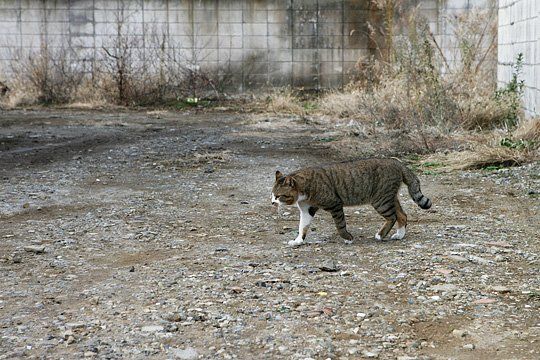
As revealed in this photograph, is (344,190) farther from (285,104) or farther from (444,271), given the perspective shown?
(285,104)

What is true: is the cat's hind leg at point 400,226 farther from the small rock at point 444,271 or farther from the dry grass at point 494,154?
the dry grass at point 494,154

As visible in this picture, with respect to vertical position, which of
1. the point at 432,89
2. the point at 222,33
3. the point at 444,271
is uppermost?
the point at 222,33

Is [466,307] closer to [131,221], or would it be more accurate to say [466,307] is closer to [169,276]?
[169,276]

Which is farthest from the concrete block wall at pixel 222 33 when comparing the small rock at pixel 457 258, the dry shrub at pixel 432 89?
the small rock at pixel 457 258

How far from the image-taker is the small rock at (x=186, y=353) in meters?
4.22

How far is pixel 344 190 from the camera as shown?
22.0 ft

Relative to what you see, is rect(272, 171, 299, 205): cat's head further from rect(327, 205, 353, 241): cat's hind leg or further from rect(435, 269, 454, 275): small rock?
rect(435, 269, 454, 275): small rock

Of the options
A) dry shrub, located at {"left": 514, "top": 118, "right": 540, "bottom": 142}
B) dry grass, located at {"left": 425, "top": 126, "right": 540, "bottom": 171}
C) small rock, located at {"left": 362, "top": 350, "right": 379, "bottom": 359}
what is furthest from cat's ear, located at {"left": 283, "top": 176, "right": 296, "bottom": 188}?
dry shrub, located at {"left": 514, "top": 118, "right": 540, "bottom": 142}

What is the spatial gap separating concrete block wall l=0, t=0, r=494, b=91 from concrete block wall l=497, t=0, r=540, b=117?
173 inches

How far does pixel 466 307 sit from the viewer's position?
4.95 m

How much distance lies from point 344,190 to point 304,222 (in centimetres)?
42

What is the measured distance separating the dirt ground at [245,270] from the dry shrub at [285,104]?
6.50 meters

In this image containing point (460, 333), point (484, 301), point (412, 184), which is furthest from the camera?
point (412, 184)

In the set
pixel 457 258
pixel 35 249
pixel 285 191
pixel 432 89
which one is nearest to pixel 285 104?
pixel 432 89
